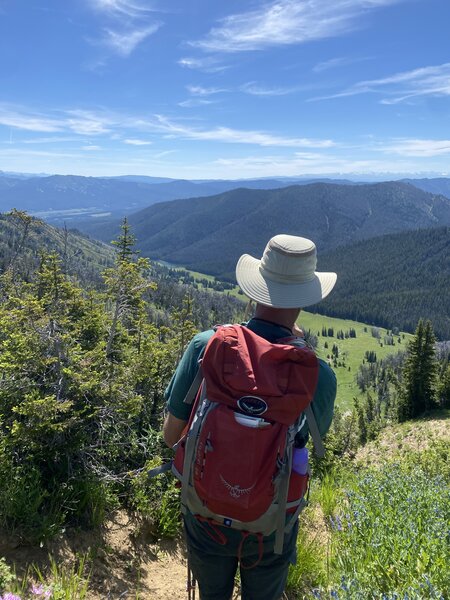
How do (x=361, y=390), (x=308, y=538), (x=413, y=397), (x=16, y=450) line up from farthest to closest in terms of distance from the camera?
1. (x=361, y=390)
2. (x=413, y=397)
3. (x=308, y=538)
4. (x=16, y=450)

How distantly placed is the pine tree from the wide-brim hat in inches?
1823

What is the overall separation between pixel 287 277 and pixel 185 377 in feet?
3.35

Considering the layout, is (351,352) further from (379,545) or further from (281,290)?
(281,290)

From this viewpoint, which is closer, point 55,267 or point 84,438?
point 84,438

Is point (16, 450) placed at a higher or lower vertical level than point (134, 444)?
higher

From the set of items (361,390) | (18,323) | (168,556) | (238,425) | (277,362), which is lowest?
(361,390)

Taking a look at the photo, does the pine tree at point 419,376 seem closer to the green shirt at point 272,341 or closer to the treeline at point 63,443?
the treeline at point 63,443

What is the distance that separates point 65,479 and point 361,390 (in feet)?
460

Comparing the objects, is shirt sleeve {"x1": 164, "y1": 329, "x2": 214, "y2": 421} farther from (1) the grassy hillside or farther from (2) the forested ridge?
(1) the grassy hillside

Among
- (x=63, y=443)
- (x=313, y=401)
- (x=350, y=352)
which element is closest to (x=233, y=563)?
(x=313, y=401)

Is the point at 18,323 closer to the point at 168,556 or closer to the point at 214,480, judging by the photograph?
the point at 168,556

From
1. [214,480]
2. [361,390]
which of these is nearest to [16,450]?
[214,480]

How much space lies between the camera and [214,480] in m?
2.48

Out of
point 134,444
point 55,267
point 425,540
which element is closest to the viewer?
point 425,540
